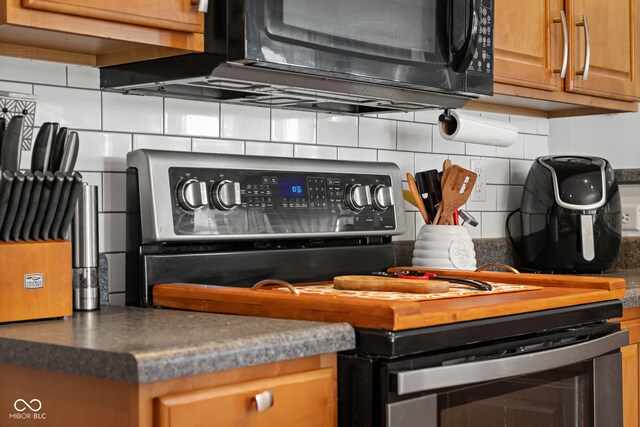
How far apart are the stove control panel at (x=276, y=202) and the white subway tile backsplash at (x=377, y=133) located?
21cm

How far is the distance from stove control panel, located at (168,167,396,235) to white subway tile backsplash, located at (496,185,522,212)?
2.35ft

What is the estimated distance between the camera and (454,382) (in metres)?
1.43

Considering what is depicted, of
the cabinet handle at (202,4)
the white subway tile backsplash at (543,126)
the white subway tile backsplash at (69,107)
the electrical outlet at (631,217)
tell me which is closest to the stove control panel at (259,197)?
the white subway tile backsplash at (69,107)

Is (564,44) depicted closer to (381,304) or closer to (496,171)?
(496,171)

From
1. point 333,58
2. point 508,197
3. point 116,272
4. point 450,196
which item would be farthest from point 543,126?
point 116,272

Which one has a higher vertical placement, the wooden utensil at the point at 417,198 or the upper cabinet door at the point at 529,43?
the upper cabinet door at the point at 529,43

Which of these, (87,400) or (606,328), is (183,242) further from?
(606,328)

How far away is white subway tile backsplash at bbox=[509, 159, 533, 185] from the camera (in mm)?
2887

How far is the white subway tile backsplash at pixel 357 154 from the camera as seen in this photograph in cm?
234

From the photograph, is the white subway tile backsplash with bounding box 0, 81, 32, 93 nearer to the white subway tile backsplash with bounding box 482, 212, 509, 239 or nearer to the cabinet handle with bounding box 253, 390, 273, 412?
the cabinet handle with bounding box 253, 390, 273, 412

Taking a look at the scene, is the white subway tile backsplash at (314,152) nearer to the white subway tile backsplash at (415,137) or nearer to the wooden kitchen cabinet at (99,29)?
the white subway tile backsplash at (415,137)

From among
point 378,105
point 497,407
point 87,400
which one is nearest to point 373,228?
point 378,105

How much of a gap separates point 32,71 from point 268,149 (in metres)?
0.60

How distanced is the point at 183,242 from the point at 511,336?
2.11 feet
